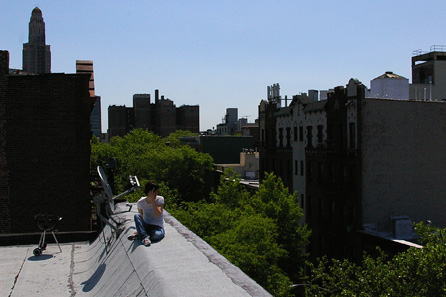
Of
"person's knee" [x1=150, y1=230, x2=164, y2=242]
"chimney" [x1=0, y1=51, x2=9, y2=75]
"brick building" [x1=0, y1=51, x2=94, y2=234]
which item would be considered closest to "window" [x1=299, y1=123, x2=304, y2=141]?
"brick building" [x1=0, y1=51, x2=94, y2=234]

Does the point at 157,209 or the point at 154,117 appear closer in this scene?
the point at 157,209

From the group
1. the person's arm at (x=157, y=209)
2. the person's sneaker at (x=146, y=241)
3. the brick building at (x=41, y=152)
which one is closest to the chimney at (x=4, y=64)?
the brick building at (x=41, y=152)

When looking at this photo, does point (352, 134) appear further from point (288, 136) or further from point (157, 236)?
point (157, 236)

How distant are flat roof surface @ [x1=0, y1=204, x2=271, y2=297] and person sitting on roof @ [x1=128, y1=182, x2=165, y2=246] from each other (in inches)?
7.0

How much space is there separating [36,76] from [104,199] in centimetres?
780

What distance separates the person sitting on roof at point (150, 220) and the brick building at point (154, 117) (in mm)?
143153

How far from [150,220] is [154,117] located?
149 metres

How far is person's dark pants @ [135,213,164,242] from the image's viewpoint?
8430mm

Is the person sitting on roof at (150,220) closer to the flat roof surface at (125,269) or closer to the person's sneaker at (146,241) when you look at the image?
the person's sneaker at (146,241)

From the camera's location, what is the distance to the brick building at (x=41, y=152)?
1577cm

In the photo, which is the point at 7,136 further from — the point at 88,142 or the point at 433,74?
the point at 433,74

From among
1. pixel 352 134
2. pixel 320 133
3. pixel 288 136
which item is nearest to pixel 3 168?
pixel 352 134

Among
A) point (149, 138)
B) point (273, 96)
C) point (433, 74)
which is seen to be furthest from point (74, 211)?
point (149, 138)

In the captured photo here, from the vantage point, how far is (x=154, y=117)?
156 m
